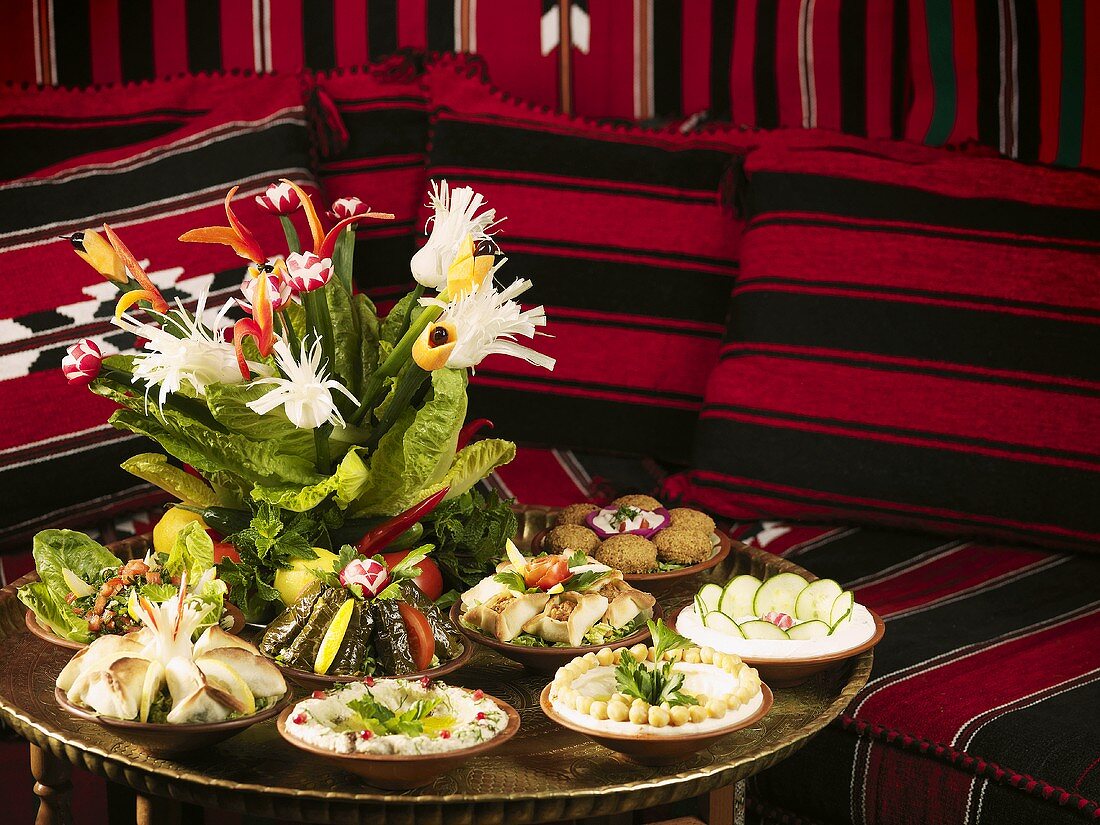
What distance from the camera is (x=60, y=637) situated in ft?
4.08

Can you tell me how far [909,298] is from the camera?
197cm

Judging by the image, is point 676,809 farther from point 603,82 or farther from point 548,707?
point 603,82

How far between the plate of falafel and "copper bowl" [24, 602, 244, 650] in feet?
1.22

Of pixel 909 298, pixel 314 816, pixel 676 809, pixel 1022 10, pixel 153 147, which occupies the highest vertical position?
pixel 1022 10

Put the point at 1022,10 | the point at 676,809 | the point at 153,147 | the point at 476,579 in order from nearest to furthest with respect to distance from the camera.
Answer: the point at 476,579 < the point at 676,809 < the point at 153,147 < the point at 1022,10

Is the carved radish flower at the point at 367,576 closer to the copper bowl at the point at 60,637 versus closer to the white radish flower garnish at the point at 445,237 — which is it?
the copper bowl at the point at 60,637

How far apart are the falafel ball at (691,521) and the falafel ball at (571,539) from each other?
106 millimetres

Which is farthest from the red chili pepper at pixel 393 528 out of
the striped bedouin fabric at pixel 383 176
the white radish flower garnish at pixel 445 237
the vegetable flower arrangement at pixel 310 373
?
the striped bedouin fabric at pixel 383 176

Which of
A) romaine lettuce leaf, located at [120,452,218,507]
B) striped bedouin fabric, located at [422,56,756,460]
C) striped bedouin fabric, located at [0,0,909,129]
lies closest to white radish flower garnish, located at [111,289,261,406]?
romaine lettuce leaf, located at [120,452,218,507]

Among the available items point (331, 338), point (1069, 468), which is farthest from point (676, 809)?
point (331, 338)

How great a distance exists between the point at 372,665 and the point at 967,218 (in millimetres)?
1272

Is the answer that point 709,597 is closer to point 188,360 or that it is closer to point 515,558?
point 515,558

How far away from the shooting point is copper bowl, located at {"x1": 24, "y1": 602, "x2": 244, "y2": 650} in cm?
122

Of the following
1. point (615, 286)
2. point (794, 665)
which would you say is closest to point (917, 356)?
point (615, 286)
